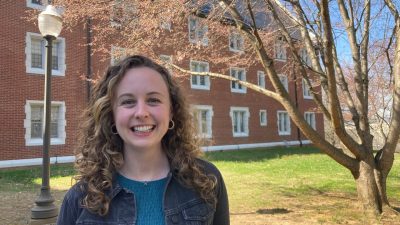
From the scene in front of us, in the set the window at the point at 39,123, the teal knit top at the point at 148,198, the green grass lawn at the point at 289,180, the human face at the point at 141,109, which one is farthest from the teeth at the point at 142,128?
the window at the point at 39,123

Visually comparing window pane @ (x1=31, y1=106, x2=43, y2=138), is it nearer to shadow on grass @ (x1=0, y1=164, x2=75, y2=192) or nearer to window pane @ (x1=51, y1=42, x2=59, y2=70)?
shadow on grass @ (x1=0, y1=164, x2=75, y2=192)

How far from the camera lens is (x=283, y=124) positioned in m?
30.9

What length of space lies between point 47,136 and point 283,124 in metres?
25.2

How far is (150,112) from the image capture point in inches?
76.9

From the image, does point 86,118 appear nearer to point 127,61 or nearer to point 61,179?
point 127,61

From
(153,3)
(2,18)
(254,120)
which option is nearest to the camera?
(153,3)

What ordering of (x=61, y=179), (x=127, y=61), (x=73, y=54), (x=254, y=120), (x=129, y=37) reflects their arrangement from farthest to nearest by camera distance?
(x=254, y=120)
(x=73, y=54)
(x=61, y=179)
(x=129, y=37)
(x=127, y=61)

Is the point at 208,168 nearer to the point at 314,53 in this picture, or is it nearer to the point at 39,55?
the point at 314,53

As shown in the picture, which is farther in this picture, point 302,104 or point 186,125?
point 302,104

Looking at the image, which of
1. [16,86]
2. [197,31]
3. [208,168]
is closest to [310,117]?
[16,86]

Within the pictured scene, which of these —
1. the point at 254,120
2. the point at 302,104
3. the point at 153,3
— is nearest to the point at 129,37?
the point at 153,3

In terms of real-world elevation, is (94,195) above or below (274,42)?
below

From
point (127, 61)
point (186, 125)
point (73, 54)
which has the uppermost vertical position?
point (73, 54)

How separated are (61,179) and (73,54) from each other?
7.07 m
